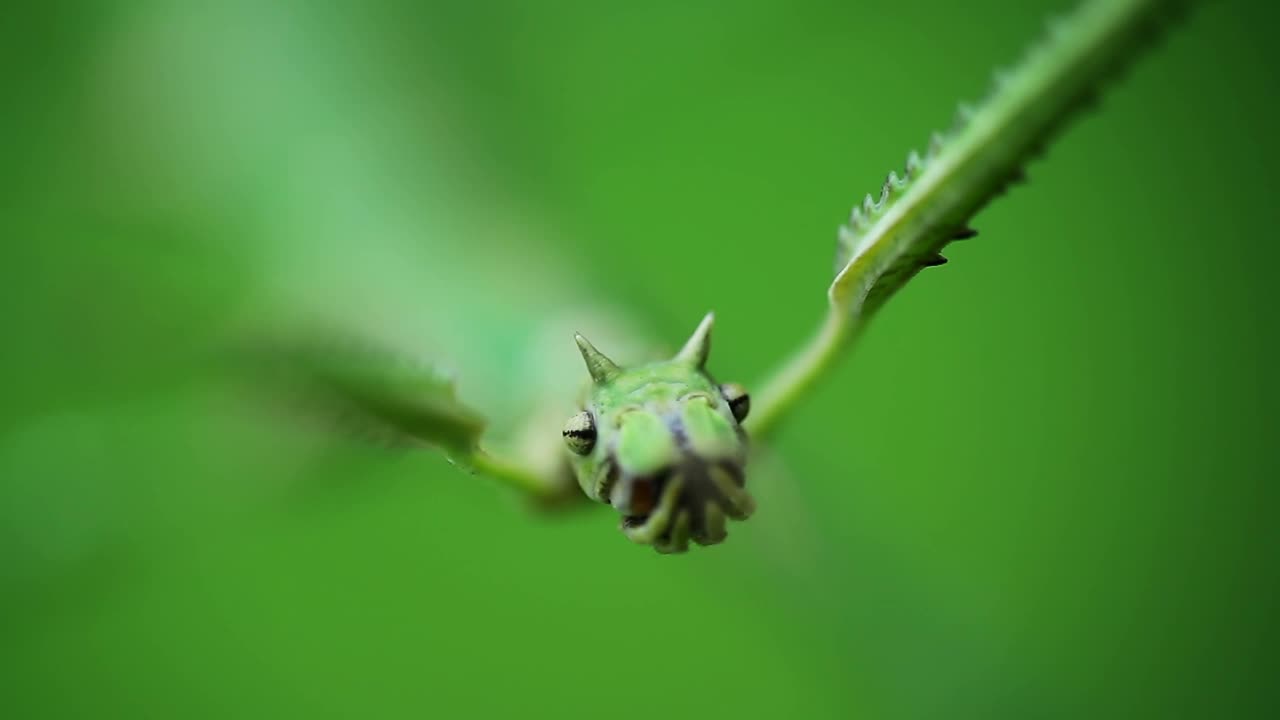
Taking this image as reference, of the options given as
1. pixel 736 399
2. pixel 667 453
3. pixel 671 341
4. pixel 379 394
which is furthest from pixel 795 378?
pixel 671 341

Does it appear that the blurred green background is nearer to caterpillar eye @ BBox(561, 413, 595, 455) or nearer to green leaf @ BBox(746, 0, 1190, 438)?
caterpillar eye @ BBox(561, 413, 595, 455)

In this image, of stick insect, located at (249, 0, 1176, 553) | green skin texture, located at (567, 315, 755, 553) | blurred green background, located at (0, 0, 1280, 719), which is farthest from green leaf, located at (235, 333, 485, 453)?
blurred green background, located at (0, 0, 1280, 719)

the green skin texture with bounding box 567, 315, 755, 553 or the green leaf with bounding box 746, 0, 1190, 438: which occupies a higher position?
the green leaf with bounding box 746, 0, 1190, 438

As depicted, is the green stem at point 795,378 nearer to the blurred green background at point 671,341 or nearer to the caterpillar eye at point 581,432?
the caterpillar eye at point 581,432

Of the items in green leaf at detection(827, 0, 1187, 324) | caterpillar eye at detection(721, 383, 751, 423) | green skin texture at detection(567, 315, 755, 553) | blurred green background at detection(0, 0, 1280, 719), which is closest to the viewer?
green leaf at detection(827, 0, 1187, 324)

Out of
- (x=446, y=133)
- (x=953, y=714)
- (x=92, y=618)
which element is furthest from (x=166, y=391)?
(x=953, y=714)

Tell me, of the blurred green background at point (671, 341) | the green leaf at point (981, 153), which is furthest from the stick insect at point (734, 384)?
Result: the blurred green background at point (671, 341)

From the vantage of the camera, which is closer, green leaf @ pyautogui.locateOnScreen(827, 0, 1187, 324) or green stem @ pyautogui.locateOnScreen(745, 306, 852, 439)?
green leaf @ pyautogui.locateOnScreen(827, 0, 1187, 324)

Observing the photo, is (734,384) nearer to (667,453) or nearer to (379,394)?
(667,453)
